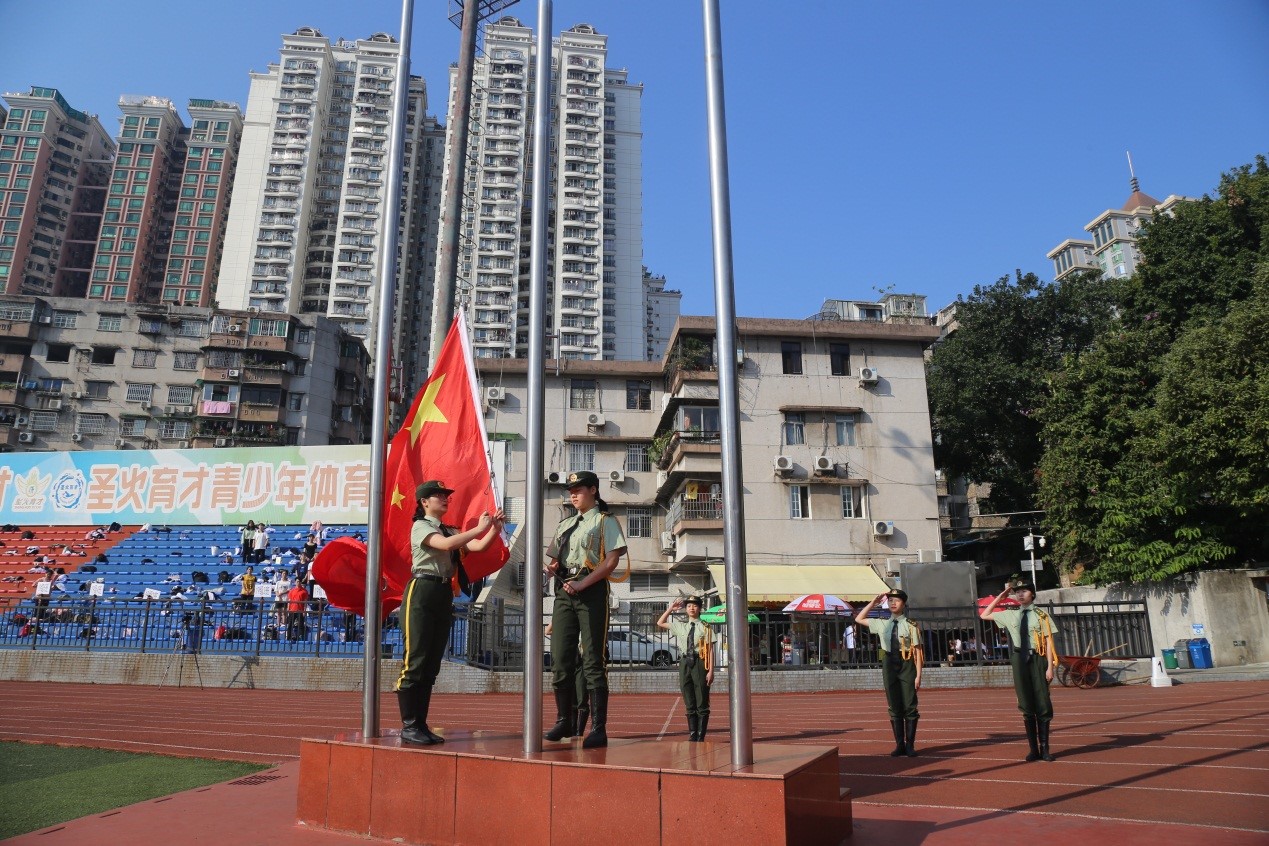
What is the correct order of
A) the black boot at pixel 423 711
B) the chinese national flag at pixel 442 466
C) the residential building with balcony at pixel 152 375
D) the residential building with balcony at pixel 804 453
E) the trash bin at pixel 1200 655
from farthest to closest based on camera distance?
the residential building with balcony at pixel 152 375, the residential building with balcony at pixel 804 453, the trash bin at pixel 1200 655, the chinese national flag at pixel 442 466, the black boot at pixel 423 711

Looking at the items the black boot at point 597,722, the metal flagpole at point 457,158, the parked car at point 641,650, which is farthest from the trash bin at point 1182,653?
the black boot at point 597,722

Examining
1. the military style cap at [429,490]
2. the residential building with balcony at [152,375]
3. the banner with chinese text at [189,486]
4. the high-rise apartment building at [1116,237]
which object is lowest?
the military style cap at [429,490]

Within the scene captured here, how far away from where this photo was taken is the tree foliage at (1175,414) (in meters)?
19.7

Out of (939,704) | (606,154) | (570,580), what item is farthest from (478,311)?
(570,580)

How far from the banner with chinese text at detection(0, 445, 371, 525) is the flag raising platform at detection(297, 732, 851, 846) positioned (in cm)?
2162

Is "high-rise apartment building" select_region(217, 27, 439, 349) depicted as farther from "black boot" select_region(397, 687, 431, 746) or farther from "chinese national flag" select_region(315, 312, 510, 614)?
"black boot" select_region(397, 687, 431, 746)

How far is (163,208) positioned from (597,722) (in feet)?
352

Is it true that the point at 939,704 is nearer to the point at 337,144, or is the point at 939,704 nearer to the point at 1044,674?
the point at 1044,674

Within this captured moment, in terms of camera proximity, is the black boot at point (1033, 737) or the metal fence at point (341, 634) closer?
the black boot at point (1033, 737)

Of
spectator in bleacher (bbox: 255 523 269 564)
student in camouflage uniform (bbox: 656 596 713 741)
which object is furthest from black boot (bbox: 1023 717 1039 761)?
spectator in bleacher (bbox: 255 523 269 564)

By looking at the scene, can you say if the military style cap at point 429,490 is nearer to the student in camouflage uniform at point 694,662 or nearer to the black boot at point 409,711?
the black boot at point 409,711

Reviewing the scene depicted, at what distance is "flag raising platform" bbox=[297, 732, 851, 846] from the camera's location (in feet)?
11.9

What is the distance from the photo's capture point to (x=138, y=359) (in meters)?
53.8

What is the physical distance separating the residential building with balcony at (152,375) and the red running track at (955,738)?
39.8 m
